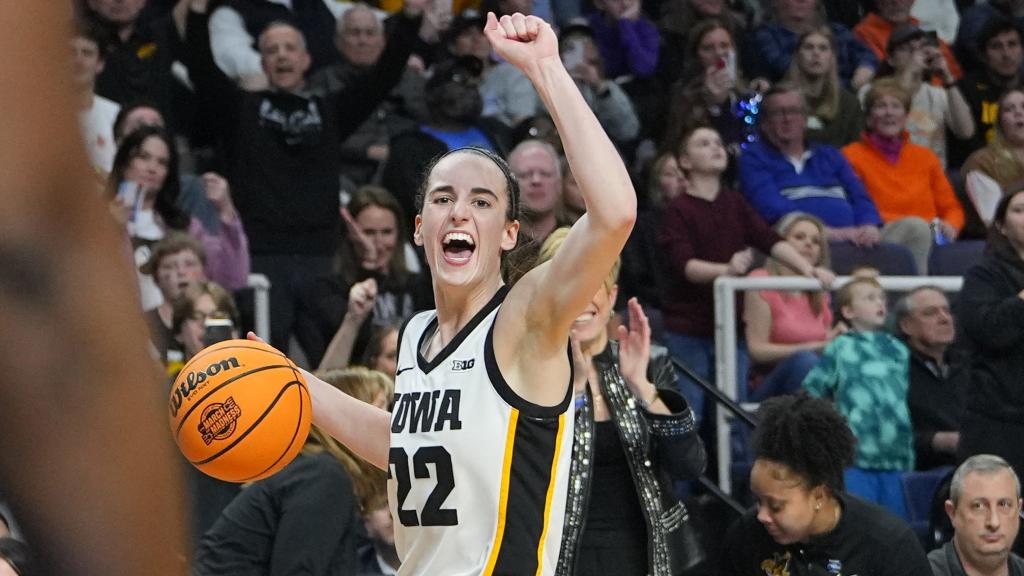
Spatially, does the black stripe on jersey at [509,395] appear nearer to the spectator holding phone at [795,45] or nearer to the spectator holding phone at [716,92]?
the spectator holding phone at [716,92]

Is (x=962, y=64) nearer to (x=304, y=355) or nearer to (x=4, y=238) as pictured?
(x=304, y=355)

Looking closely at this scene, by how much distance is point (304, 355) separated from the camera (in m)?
8.38

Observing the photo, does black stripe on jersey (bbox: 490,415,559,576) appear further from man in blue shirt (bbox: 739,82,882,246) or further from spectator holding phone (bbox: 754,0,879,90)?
spectator holding phone (bbox: 754,0,879,90)

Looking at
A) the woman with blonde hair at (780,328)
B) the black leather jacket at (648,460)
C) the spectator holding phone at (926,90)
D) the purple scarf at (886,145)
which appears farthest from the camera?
the spectator holding phone at (926,90)

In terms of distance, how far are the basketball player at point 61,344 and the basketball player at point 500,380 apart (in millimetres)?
2426

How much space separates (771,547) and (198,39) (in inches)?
200

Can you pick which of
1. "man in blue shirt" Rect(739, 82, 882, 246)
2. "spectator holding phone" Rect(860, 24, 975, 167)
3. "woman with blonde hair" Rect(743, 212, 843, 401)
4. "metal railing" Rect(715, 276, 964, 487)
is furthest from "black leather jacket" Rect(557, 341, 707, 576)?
"spectator holding phone" Rect(860, 24, 975, 167)

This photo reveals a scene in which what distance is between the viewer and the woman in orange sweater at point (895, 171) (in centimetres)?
1059

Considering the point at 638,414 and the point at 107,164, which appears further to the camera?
the point at 107,164

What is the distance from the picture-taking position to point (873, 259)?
31.5 ft

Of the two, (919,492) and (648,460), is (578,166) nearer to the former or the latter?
(648,460)

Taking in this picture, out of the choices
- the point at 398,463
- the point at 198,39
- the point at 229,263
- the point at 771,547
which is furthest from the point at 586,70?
the point at 398,463

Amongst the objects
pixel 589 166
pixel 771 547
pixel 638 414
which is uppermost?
pixel 589 166

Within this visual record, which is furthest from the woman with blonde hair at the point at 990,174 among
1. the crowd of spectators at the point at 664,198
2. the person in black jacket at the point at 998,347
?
the person in black jacket at the point at 998,347
